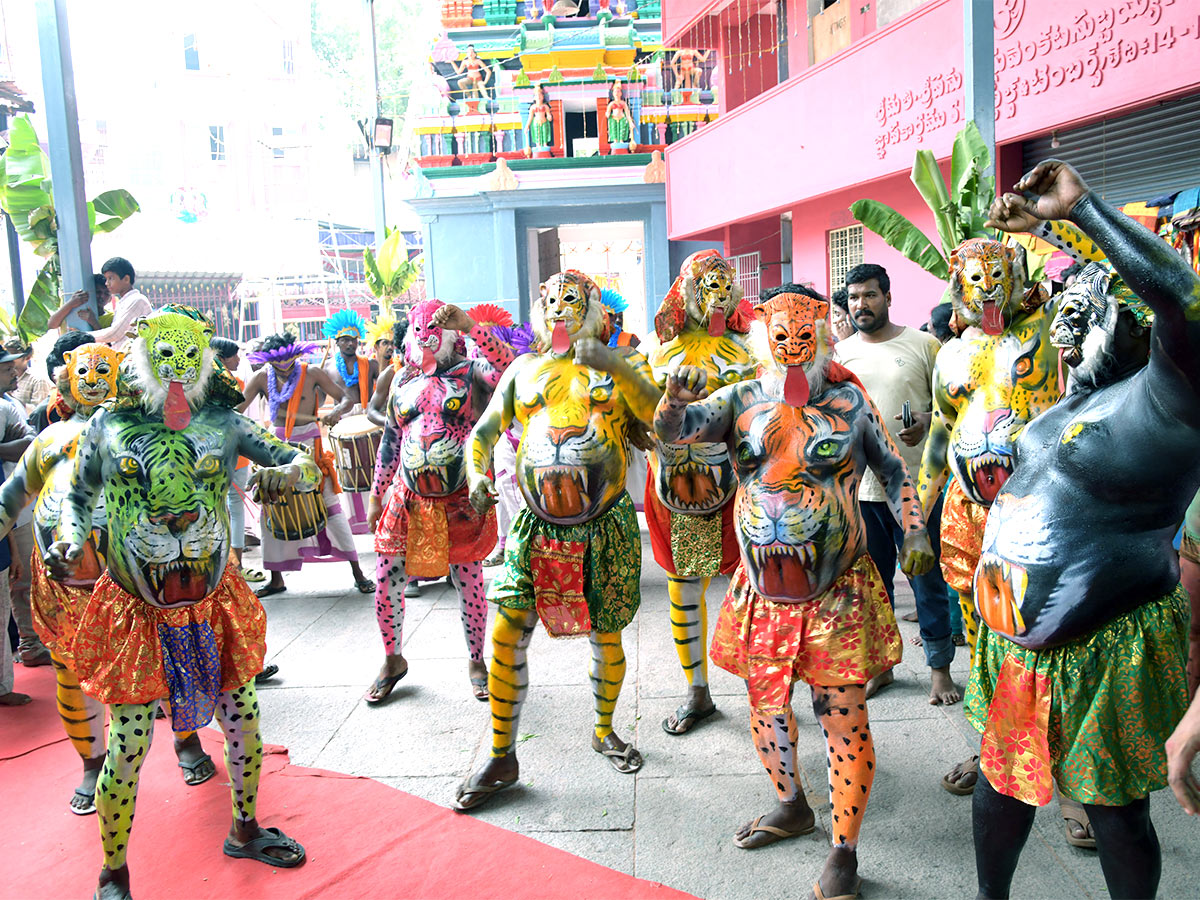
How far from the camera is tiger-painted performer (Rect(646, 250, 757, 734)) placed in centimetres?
409

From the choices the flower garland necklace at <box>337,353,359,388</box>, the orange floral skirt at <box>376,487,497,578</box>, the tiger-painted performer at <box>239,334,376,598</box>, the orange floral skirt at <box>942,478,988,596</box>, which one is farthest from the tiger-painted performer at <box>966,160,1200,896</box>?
the flower garland necklace at <box>337,353,359,388</box>

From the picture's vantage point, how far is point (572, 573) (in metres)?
3.61

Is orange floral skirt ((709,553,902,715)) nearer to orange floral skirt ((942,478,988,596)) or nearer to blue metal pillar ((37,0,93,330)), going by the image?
orange floral skirt ((942,478,988,596))

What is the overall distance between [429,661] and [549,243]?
18015 mm

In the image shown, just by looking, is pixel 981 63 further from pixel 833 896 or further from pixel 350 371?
pixel 350 371

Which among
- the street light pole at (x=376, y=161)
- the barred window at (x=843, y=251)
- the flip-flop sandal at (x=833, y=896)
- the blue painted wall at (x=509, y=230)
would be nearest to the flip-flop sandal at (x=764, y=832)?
the flip-flop sandal at (x=833, y=896)

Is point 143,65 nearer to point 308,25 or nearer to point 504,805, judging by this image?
point 308,25

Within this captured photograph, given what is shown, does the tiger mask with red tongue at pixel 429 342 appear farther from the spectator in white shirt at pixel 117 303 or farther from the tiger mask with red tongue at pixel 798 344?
the spectator in white shirt at pixel 117 303

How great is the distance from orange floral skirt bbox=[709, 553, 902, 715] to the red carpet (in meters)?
0.82

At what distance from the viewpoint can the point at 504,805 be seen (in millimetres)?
3566

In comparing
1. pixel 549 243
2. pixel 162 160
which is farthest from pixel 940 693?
pixel 162 160

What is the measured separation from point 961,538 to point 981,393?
0.60 meters

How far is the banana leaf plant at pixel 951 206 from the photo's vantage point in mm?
A: 5285

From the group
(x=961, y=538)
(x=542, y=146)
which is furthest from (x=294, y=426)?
(x=542, y=146)
